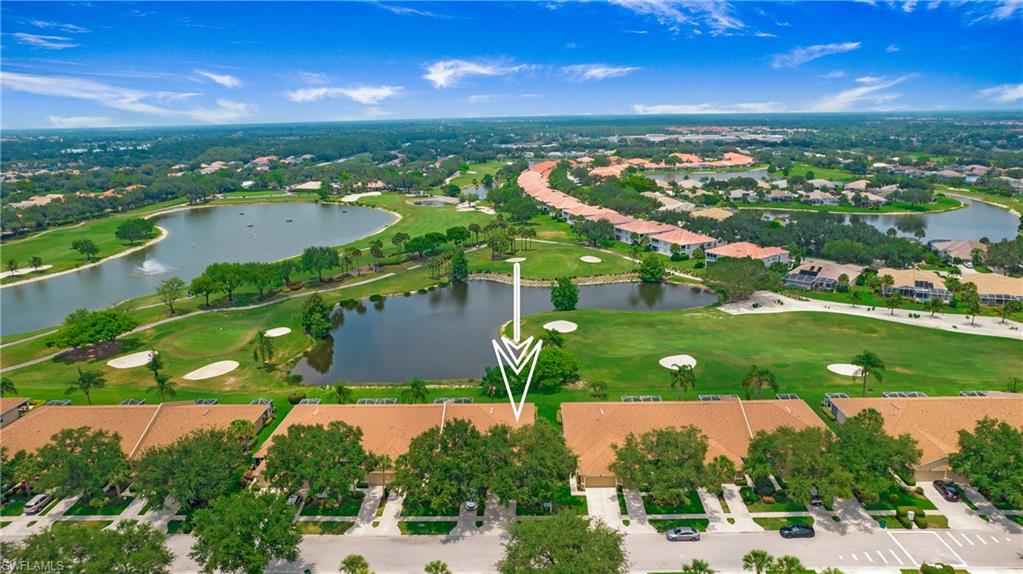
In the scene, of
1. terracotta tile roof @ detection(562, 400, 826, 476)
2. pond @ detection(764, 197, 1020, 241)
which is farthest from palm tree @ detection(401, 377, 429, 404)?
pond @ detection(764, 197, 1020, 241)

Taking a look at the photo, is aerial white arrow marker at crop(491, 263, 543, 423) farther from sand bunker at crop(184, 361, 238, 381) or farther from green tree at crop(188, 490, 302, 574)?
sand bunker at crop(184, 361, 238, 381)

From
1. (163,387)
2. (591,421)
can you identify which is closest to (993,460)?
(591,421)

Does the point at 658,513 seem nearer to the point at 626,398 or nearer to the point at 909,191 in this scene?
the point at 626,398

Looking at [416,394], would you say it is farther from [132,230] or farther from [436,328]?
[132,230]

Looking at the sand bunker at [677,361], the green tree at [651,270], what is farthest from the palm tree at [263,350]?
the green tree at [651,270]

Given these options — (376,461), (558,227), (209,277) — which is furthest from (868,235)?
(209,277)

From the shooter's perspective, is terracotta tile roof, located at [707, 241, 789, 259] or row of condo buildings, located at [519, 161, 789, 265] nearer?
terracotta tile roof, located at [707, 241, 789, 259]
